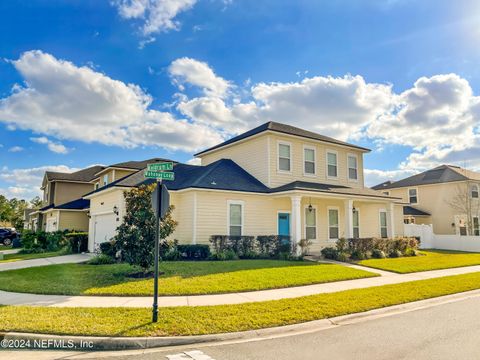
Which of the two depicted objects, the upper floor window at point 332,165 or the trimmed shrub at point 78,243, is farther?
the upper floor window at point 332,165

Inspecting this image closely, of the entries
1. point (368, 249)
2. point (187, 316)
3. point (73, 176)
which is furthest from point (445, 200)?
point (73, 176)

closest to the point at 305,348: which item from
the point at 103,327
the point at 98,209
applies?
the point at 103,327

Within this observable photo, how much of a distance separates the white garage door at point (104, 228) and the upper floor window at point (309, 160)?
37.1ft

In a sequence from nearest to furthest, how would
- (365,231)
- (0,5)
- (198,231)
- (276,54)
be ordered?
(0,5) < (276,54) < (198,231) < (365,231)

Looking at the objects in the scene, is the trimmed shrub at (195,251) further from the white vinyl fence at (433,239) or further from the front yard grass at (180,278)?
the white vinyl fence at (433,239)

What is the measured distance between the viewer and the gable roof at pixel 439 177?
1299 inches

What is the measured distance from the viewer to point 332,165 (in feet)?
74.4

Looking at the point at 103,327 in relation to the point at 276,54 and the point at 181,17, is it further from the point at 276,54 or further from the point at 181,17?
the point at 276,54

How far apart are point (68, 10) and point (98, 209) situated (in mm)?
12380

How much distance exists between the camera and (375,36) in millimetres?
14008

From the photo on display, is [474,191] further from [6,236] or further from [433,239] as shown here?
[6,236]

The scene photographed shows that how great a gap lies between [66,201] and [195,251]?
22.8 m

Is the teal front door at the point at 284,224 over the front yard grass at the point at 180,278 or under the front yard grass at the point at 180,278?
over

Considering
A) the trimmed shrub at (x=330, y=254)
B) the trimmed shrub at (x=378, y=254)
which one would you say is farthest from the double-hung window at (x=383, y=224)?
the trimmed shrub at (x=330, y=254)
